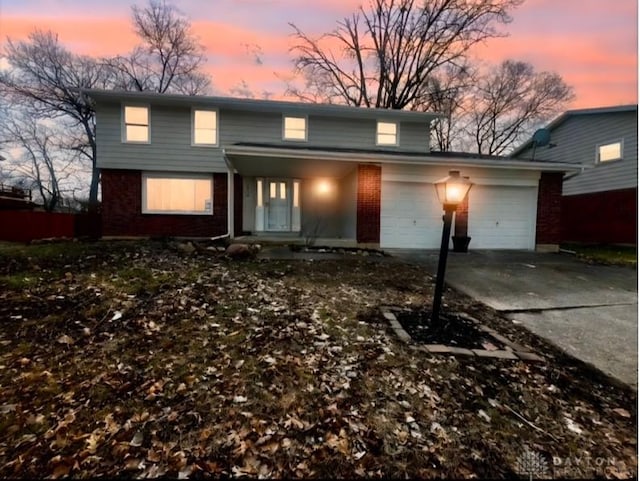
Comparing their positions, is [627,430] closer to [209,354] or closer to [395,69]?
[209,354]

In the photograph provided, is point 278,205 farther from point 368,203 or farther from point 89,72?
point 89,72

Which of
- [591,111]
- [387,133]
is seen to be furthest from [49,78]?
[591,111]

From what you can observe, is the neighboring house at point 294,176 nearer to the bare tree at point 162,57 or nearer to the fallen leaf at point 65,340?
the fallen leaf at point 65,340

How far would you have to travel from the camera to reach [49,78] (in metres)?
17.0

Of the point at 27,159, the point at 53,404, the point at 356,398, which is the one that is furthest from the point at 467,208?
the point at 27,159

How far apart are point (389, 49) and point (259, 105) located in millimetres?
11722

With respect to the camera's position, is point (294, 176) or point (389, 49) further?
point (389, 49)

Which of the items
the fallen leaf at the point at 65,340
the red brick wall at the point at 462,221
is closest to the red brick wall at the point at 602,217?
the red brick wall at the point at 462,221

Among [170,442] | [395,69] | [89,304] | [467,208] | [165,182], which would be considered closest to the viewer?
[170,442]

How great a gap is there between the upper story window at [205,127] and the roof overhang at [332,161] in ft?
6.20

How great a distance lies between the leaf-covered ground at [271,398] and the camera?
1817 millimetres

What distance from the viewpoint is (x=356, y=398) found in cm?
236

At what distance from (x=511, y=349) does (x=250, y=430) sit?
2.77 m

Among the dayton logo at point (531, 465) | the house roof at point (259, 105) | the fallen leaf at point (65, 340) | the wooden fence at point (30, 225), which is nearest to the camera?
the dayton logo at point (531, 465)
